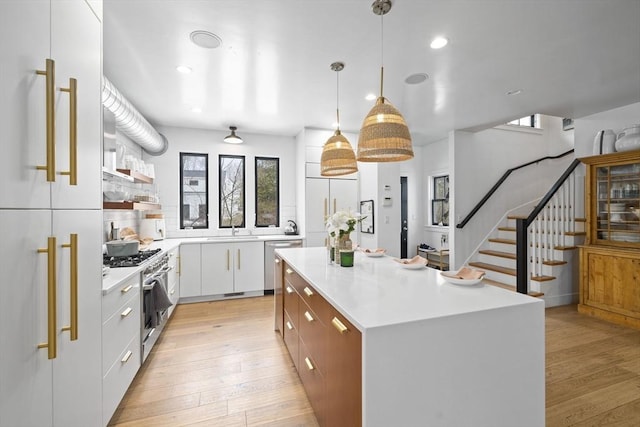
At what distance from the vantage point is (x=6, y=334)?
0.93 metres

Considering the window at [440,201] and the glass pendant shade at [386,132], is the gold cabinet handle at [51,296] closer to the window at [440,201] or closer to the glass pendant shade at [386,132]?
the glass pendant shade at [386,132]

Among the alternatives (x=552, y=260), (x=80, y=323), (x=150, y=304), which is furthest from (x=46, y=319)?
(x=552, y=260)

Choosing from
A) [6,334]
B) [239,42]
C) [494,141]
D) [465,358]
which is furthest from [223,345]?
[494,141]

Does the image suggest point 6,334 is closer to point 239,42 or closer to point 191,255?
point 239,42

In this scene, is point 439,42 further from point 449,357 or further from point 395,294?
point 449,357

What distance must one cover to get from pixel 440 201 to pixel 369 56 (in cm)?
453

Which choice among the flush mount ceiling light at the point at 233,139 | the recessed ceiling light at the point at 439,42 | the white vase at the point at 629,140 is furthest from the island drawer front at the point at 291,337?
the white vase at the point at 629,140

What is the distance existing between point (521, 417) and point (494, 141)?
515cm

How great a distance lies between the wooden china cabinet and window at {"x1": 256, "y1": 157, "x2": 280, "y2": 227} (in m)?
4.57

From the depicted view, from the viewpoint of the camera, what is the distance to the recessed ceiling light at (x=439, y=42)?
7.73ft

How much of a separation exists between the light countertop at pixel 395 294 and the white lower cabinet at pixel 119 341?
1.21 meters

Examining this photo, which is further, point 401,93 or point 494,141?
point 494,141

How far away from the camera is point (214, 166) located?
16.3 ft

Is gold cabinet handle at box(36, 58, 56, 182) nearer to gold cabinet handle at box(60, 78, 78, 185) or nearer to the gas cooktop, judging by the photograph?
gold cabinet handle at box(60, 78, 78, 185)
